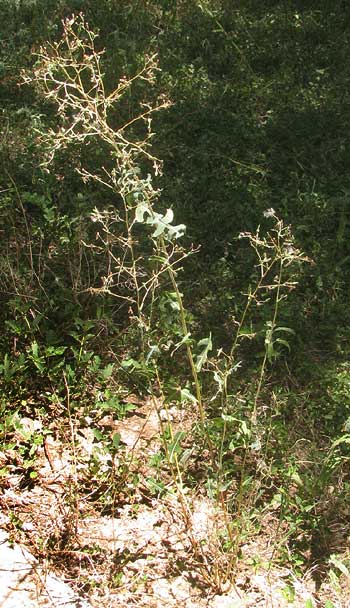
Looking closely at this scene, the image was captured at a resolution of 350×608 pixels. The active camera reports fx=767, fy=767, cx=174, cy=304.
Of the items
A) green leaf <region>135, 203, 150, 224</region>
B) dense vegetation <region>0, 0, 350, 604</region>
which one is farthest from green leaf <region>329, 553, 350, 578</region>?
green leaf <region>135, 203, 150, 224</region>

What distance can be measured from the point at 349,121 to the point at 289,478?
7.16 ft

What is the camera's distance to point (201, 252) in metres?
3.84

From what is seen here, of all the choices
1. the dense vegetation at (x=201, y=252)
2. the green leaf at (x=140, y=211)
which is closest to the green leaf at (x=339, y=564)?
the dense vegetation at (x=201, y=252)

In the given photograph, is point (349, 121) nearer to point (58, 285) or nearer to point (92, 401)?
point (58, 285)

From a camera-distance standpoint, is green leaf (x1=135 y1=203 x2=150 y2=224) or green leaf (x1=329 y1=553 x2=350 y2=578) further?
green leaf (x1=329 y1=553 x2=350 y2=578)

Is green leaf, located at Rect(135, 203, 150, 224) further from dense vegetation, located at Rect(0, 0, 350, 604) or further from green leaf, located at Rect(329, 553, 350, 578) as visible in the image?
green leaf, located at Rect(329, 553, 350, 578)

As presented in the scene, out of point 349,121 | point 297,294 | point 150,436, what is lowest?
point 150,436

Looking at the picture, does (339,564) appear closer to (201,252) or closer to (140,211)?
(140,211)

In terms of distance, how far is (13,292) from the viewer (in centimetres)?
352

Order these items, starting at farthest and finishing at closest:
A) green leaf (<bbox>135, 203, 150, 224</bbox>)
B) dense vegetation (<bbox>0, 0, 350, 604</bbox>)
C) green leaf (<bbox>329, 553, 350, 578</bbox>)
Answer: dense vegetation (<bbox>0, 0, 350, 604</bbox>) < green leaf (<bbox>329, 553, 350, 578</bbox>) < green leaf (<bbox>135, 203, 150, 224</bbox>)

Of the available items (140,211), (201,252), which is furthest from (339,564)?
(201,252)

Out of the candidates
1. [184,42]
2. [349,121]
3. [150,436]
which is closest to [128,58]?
[184,42]

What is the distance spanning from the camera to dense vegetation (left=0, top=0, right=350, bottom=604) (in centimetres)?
295

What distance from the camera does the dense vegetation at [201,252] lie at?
295 cm
